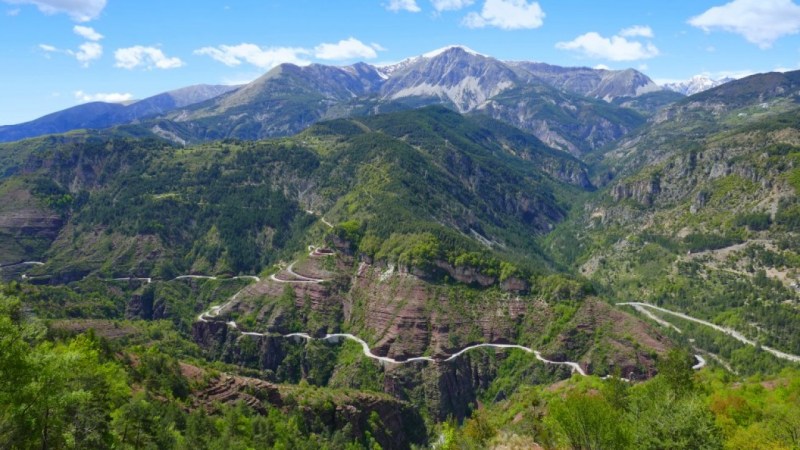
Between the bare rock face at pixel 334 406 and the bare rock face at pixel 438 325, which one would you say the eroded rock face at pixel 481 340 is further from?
the bare rock face at pixel 334 406

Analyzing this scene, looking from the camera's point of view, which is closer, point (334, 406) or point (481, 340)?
point (334, 406)

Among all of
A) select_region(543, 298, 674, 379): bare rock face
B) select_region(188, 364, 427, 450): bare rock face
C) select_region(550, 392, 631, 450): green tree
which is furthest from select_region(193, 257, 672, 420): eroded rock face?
select_region(550, 392, 631, 450): green tree

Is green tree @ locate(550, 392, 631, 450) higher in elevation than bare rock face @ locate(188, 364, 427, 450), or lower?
higher

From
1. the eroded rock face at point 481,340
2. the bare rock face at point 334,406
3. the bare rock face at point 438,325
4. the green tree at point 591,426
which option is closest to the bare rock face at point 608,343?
the eroded rock face at point 481,340

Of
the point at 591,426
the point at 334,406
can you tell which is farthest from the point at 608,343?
the point at 591,426

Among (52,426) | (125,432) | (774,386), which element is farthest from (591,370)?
(52,426)

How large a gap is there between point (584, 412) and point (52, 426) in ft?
196

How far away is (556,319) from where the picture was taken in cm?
18738

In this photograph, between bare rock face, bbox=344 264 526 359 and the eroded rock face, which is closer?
the eroded rock face

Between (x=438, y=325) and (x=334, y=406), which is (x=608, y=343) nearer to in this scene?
(x=438, y=325)

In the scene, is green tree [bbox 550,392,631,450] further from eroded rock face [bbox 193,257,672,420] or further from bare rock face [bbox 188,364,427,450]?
eroded rock face [bbox 193,257,672,420]

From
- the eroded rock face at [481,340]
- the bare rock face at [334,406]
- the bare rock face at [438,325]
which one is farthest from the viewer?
the bare rock face at [438,325]

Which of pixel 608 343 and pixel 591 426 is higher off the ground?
pixel 591 426

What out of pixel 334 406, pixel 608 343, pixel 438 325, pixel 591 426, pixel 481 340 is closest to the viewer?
pixel 591 426
